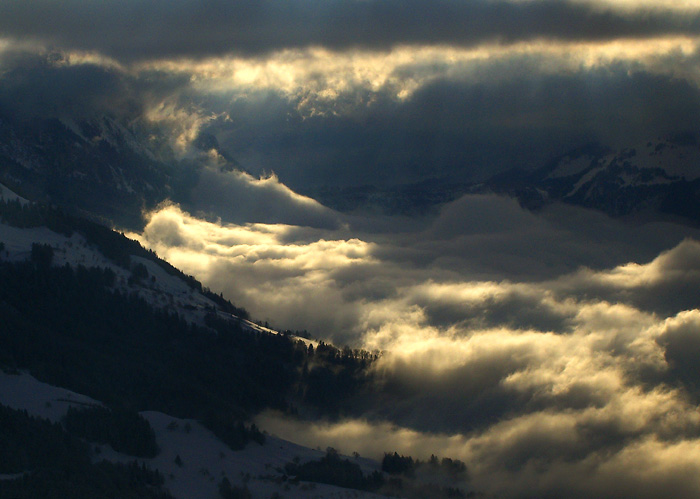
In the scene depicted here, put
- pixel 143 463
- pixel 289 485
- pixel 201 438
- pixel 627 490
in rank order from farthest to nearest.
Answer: pixel 627 490
pixel 201 438
pixel 289 485
pixel 143 463

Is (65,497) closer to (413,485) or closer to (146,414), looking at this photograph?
(146,414)

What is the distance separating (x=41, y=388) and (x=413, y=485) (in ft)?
292

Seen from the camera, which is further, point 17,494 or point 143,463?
point 143,463

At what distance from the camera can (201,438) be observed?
16738 centimetres

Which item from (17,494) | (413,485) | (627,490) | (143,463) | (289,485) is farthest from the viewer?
(627,490)

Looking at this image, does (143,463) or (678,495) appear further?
(678,495)

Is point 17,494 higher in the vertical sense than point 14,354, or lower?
lower

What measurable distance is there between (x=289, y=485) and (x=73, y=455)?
145 ft

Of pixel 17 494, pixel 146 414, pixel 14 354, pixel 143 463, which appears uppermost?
pixel 14 354

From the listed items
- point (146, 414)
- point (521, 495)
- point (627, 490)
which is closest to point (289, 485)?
point (146, 414)

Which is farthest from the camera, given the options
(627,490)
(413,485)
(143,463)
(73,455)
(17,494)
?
(627,490)

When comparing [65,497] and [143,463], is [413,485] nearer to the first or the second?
[143,463]

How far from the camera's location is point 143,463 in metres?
138

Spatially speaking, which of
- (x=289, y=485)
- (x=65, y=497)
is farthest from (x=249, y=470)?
(x=65, y=497)
